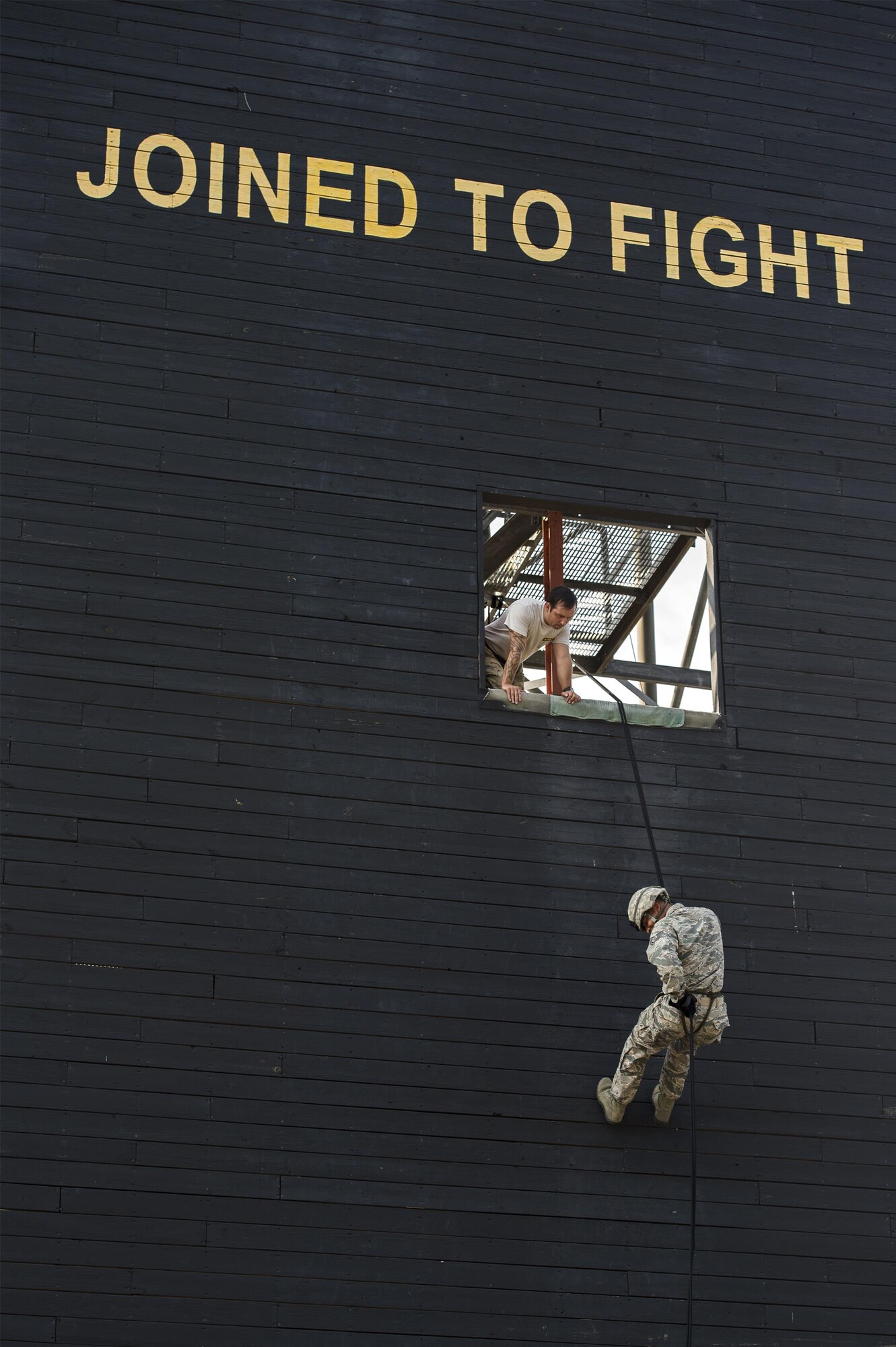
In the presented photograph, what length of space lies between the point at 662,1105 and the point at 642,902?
137cm

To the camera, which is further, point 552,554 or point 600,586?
point 600,586

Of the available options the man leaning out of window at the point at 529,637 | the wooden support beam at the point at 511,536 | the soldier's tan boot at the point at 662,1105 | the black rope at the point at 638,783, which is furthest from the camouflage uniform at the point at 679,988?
the wooden support beam at the point at 511,536

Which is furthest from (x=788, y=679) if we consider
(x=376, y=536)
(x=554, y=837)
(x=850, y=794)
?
(x=376, y=536)

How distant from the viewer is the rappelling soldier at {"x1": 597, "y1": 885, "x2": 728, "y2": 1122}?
10789mm

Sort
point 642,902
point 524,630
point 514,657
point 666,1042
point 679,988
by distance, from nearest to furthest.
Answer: point 679,988 < point 666,1042 < point 642,902 < point 514,657 < point 524,630

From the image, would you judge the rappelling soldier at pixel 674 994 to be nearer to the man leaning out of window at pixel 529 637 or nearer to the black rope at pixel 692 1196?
the black rope at pixel 692 1196

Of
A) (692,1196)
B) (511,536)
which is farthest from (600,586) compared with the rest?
(692,1196)

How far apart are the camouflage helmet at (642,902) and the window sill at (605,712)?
1.55m

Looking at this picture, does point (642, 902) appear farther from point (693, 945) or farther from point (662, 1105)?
point (662, 1105)

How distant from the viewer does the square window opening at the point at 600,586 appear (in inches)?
505

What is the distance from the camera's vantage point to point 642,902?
36.4ft

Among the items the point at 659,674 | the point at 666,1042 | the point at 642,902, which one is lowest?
the point at 666,1042

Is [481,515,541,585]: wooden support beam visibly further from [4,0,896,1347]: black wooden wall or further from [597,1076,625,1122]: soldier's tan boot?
[597,1076,625,1122]: soldier's tan boot

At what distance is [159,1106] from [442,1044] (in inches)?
72.2
